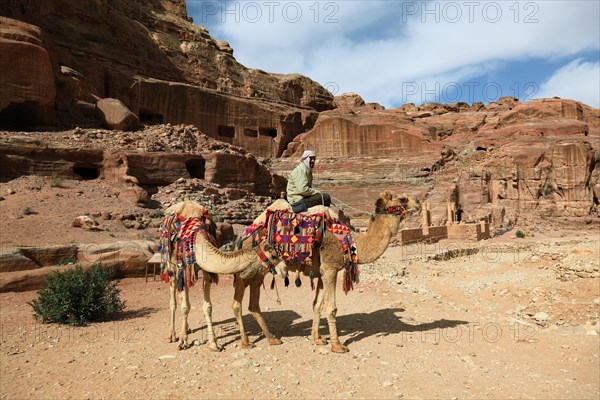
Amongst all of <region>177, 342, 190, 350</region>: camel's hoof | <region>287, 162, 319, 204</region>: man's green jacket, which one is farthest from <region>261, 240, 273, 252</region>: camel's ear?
<region>177, 342, 190, 350</region>: camel's hoof

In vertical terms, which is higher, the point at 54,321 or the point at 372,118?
the point at 372,118

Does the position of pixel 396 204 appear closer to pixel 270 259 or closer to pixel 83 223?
pixel 270 259

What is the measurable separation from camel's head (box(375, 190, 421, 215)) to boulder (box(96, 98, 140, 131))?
2460 cm

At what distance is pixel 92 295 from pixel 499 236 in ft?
87.2

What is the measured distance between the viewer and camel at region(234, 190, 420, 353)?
5.54 metres

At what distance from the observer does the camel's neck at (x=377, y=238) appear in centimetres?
571

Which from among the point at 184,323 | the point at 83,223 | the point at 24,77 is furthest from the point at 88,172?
the point at 184,323

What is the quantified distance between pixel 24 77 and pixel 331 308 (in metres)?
24.5

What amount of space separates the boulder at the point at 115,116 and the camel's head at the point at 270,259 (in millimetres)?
24543

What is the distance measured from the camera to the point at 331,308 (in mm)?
5414

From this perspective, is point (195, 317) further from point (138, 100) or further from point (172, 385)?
point (138, 100)

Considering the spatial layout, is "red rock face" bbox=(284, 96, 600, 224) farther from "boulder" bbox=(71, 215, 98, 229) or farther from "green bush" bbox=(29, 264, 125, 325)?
"green bush" bbox=(29, 264, 125, 325)

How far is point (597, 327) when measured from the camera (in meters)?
6.97

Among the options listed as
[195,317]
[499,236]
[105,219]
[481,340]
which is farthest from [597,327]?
[499,236]
